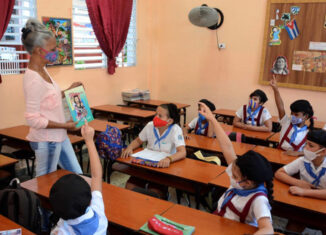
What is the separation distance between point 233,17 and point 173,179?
408 centimetres

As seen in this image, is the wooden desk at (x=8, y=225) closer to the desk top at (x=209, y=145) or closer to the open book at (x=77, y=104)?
the open book at (x=77, y=104)

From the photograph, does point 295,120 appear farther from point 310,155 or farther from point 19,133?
point 19,133

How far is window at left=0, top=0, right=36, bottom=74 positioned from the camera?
13.1ft

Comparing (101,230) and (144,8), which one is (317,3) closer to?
(144,8)

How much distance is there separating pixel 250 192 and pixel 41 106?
1.59 metres

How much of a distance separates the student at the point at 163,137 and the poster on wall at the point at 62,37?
231 cm

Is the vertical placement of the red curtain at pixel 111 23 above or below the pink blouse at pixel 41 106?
above

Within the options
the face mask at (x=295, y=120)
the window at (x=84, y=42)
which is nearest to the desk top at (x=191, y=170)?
the face mask at (x=295, y=120)

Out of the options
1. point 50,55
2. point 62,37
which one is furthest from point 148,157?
point 62,37

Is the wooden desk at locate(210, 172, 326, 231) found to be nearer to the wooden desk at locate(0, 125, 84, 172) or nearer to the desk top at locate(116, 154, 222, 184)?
the desk top at locate(116, 154, 222, 184)

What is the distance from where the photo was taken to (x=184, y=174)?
8.34ft

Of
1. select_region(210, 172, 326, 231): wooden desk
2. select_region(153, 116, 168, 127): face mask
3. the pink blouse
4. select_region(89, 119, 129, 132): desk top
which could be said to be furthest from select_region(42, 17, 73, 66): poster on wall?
select_region(210, 172, 326, 231): wooden desk

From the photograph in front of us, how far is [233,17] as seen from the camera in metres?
5.79

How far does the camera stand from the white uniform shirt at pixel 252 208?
1703 millimetres
